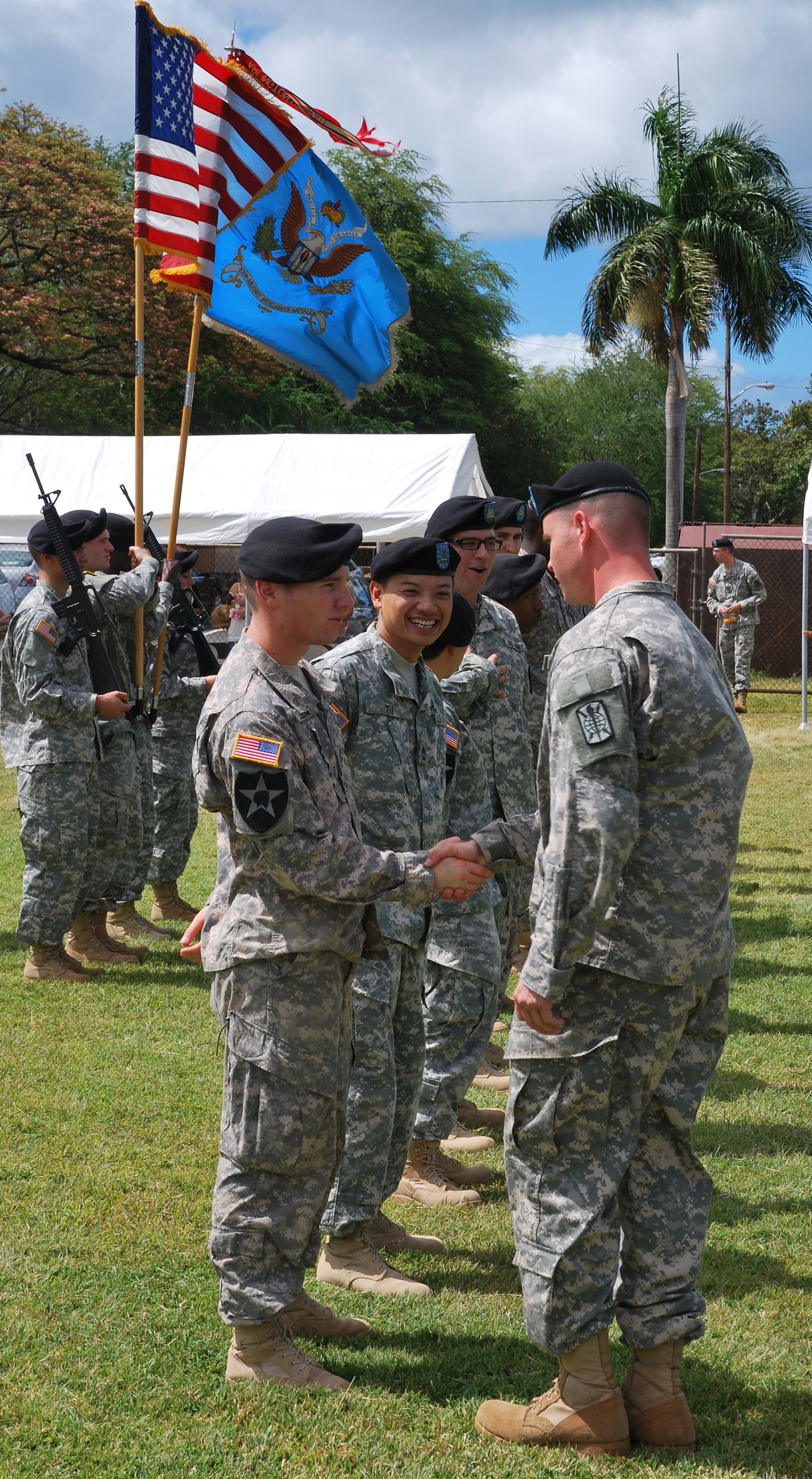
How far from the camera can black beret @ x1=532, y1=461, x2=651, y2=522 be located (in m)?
3.06

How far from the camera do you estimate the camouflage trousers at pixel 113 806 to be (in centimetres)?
771

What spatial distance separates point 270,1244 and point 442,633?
87.2 inches

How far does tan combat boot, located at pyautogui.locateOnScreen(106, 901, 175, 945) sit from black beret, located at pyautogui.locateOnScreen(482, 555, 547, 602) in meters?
3.53

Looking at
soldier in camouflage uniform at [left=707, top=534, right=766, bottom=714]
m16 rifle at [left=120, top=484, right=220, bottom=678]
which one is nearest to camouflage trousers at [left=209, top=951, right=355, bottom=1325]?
m16 rifle at [left=120, top=484, right=220, bottom=678]

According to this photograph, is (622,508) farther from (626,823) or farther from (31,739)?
(31,739)

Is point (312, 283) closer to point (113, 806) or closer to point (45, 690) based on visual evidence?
point (45, 690)

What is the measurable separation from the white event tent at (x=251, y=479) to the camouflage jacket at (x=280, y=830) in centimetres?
1279

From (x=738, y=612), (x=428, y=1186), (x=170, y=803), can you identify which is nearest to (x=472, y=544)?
(x=428, y=1186)

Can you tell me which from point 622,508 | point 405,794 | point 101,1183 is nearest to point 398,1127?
point 405,794

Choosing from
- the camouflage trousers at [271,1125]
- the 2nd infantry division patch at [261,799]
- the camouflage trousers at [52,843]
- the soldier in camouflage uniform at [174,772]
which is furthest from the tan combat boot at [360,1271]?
the soldier in camouflage uniform at [174,772]

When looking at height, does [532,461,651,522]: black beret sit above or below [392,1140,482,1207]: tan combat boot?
above

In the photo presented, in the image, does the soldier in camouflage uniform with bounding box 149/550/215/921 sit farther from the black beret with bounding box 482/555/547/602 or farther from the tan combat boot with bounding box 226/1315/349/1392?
the tan combat boot with bounding box 226/1315/349/1392

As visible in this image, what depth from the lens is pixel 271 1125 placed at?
10.3ft

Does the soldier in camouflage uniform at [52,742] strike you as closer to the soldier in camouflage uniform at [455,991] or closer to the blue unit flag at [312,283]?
the blue unit flag at [312,283]
